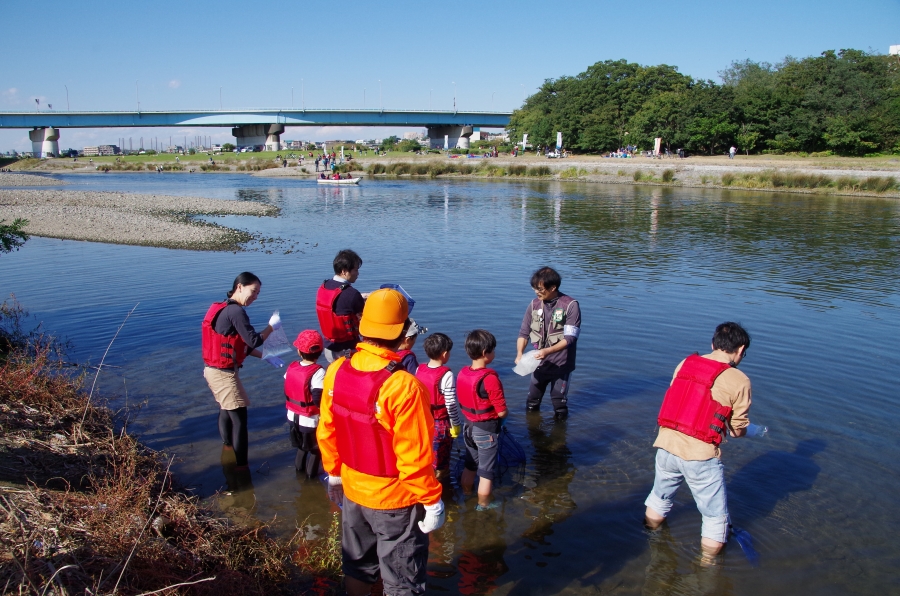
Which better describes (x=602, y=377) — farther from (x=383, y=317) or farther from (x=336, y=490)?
(x=383, y=317)

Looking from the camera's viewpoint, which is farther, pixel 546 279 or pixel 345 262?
pixel 546 279

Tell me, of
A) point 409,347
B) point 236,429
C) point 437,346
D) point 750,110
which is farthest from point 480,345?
point 750,110

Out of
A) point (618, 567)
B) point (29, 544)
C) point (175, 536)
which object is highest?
point (29, 544)

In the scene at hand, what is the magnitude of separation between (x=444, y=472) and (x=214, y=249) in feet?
54.3

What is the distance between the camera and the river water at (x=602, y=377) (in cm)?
514

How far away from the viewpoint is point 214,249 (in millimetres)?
20234

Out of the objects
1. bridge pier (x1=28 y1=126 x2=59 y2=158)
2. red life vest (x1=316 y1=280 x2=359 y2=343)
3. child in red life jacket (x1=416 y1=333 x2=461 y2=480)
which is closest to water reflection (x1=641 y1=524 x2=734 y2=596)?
child in red life jacket (x1=416 y1=333 x2=461 y2=480)

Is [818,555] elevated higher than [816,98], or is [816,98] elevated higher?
[816,98]

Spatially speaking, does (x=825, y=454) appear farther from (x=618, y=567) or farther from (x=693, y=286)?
(x=693, y=286)

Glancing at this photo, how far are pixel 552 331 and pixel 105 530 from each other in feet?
15.0

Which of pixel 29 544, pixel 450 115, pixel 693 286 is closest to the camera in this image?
pixel 29 544

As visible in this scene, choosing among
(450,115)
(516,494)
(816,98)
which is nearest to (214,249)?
(516,494)

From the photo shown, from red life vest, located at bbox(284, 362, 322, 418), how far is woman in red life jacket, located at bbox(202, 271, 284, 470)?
16.6 inches

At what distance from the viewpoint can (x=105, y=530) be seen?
3830 millimetres
